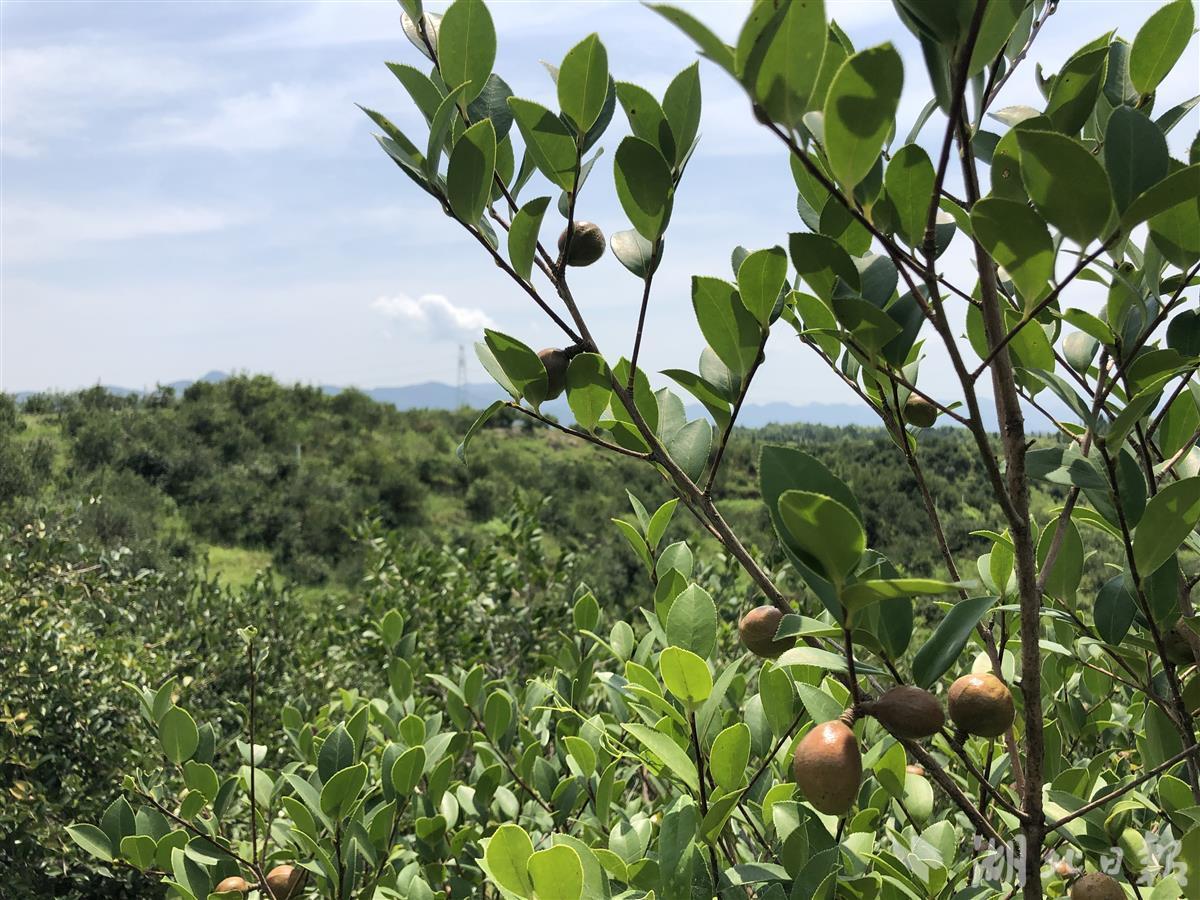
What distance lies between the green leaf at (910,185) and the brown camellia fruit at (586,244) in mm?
291

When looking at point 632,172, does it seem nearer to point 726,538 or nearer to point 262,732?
point 726,538

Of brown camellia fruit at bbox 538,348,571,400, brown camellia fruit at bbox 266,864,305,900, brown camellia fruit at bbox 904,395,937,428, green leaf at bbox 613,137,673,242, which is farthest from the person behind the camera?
brown camellia fruit at bbox 266,864,305,900

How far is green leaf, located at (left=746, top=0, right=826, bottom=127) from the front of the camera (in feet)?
1.58

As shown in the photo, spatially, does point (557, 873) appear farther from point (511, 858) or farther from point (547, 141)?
point (547, 141)

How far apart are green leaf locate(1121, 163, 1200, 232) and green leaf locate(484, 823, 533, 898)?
0.57m

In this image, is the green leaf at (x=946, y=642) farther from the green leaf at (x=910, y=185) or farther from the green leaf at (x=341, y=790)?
the green leaf at (x=341, y=790)

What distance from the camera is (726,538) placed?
74cm

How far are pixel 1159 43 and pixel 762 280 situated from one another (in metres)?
0.42

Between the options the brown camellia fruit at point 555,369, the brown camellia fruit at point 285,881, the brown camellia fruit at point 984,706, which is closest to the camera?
the brown camellia fruit at point 984,706

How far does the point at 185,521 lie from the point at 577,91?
16519 mm

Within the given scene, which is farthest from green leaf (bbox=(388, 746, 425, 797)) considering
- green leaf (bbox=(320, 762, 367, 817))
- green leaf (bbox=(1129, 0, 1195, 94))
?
green leaf (bbox=(1129, 0, 1195, 94))

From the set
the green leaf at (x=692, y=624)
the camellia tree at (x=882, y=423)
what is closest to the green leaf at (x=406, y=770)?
the camellia tree at (x=882, y=423)

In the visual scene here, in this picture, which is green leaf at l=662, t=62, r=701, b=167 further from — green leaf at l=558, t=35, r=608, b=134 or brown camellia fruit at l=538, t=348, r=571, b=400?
brown camellia fruit at l=538, t=348, r=571, b=400

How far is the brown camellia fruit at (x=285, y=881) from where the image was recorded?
112 centimetres
